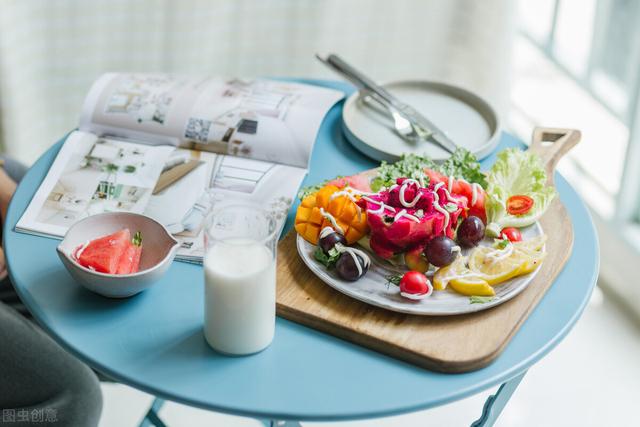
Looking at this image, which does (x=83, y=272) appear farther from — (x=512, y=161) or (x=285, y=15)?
(x=285, y=15)

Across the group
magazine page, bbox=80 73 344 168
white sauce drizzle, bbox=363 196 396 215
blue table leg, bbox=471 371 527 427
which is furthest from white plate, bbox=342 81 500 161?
blue table leg, bbox=471 371 527 427

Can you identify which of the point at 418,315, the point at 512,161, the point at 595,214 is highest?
the point at 512,161

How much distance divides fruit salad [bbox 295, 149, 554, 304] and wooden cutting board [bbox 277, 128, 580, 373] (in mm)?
30

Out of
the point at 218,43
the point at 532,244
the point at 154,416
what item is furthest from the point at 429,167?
the point at 218,43

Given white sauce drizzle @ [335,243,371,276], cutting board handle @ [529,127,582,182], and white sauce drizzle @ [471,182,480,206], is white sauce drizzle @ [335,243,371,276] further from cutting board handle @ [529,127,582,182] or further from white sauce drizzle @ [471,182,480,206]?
cutting board handle @ [529,127,582,182]

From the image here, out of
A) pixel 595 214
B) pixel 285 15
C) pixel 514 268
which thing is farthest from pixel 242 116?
pixel 595 214

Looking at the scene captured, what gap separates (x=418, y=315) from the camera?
45.1 inches

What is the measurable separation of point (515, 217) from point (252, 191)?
1.40 ft

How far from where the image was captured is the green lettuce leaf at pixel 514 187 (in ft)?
4.26

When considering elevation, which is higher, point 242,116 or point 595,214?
point 242,116

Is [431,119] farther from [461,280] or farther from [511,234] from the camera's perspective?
[461,280]

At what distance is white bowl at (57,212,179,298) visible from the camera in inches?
44.3

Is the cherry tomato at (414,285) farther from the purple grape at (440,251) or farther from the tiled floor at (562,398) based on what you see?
the tiled floor at (562,398)

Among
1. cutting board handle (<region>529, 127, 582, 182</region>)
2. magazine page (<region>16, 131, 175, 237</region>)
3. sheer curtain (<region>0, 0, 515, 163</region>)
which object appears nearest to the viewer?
magazine page (<region>16, 131, 175, 237</region>)
